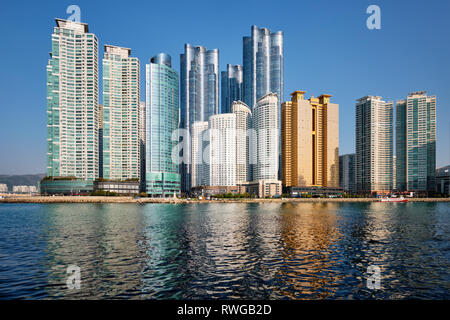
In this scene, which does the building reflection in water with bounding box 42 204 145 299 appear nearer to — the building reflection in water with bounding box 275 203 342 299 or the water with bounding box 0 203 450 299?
the water with bounding box 0 203 450 299

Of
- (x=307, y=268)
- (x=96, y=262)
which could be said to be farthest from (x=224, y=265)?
(x=96, y=262)

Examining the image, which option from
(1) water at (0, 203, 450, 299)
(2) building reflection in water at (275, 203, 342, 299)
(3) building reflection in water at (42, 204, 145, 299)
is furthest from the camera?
(3) building reflection in water at (42, 204, 145, 299)

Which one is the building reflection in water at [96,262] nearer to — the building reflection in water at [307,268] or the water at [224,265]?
the water at [224,265]

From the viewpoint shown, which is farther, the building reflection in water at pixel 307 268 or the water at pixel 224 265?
the building reflection in water at pixel 307 268

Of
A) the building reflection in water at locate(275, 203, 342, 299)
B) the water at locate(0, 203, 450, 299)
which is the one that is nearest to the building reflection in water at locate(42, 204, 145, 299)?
the water at locate(0, 203, 450, 299)

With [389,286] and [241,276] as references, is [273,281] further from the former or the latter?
[389,286]

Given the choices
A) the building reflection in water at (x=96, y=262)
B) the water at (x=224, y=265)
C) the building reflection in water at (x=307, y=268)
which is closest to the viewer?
the water at (x=224, y=265)

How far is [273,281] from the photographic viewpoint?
28.7m

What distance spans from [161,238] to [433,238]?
1994 inches

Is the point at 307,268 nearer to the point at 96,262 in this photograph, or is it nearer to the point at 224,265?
the point at 224,265

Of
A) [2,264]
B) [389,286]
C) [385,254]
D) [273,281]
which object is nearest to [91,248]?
[2,264]

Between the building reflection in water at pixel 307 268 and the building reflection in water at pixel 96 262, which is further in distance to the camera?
the building reflection in water at pixel 96 262

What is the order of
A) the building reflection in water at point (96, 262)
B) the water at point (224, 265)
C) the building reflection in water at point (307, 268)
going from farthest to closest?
the building reflection in water at point (96, 262), the building reflection in water at point (307, 268), the water at point (224, 265)

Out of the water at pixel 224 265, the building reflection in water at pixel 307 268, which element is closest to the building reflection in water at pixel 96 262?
the water at pixel 224 265
